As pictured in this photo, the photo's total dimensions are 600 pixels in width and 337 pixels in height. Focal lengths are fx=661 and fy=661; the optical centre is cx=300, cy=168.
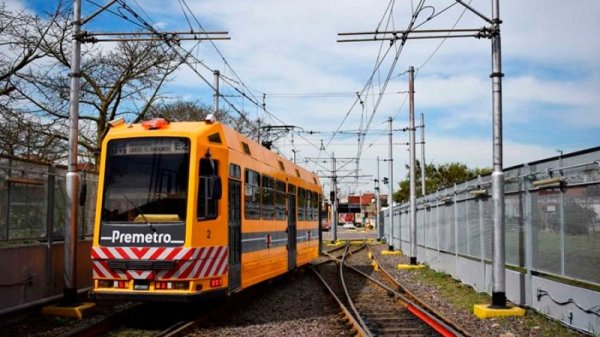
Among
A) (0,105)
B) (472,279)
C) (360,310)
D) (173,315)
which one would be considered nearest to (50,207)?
(173,315)

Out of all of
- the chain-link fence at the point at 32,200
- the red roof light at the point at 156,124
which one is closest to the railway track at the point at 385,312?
the red roof light at the point at 156,124

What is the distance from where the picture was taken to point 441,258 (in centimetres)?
2155

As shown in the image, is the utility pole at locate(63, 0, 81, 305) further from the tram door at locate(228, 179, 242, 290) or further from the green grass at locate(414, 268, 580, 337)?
the green grass at locate(414, 268, 580, 337)

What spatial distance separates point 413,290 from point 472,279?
64.3 inches

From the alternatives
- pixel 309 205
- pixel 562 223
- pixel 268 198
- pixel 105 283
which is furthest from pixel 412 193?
pixel 105 283

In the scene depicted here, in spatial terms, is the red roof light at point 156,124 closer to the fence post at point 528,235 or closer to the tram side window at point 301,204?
the fence post at point 528,235

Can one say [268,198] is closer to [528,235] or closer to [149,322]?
[149,322]

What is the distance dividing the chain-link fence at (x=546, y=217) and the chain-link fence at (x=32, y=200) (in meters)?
8.30

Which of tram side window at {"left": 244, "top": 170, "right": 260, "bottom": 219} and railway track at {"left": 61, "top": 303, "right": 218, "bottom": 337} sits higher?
tram side window at {"left": 244, "top": 170, "right": 260, "bottom": 219}

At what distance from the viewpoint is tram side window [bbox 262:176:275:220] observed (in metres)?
15.3

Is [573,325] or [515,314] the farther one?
[515,314]

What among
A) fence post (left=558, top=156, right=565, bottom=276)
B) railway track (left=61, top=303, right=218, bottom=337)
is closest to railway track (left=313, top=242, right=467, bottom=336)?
fence post (left=558, top=156, right=565, bottom=276)

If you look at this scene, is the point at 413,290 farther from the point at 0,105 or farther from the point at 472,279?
the point at 0,105

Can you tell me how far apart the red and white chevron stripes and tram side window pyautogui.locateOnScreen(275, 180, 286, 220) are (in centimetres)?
545
